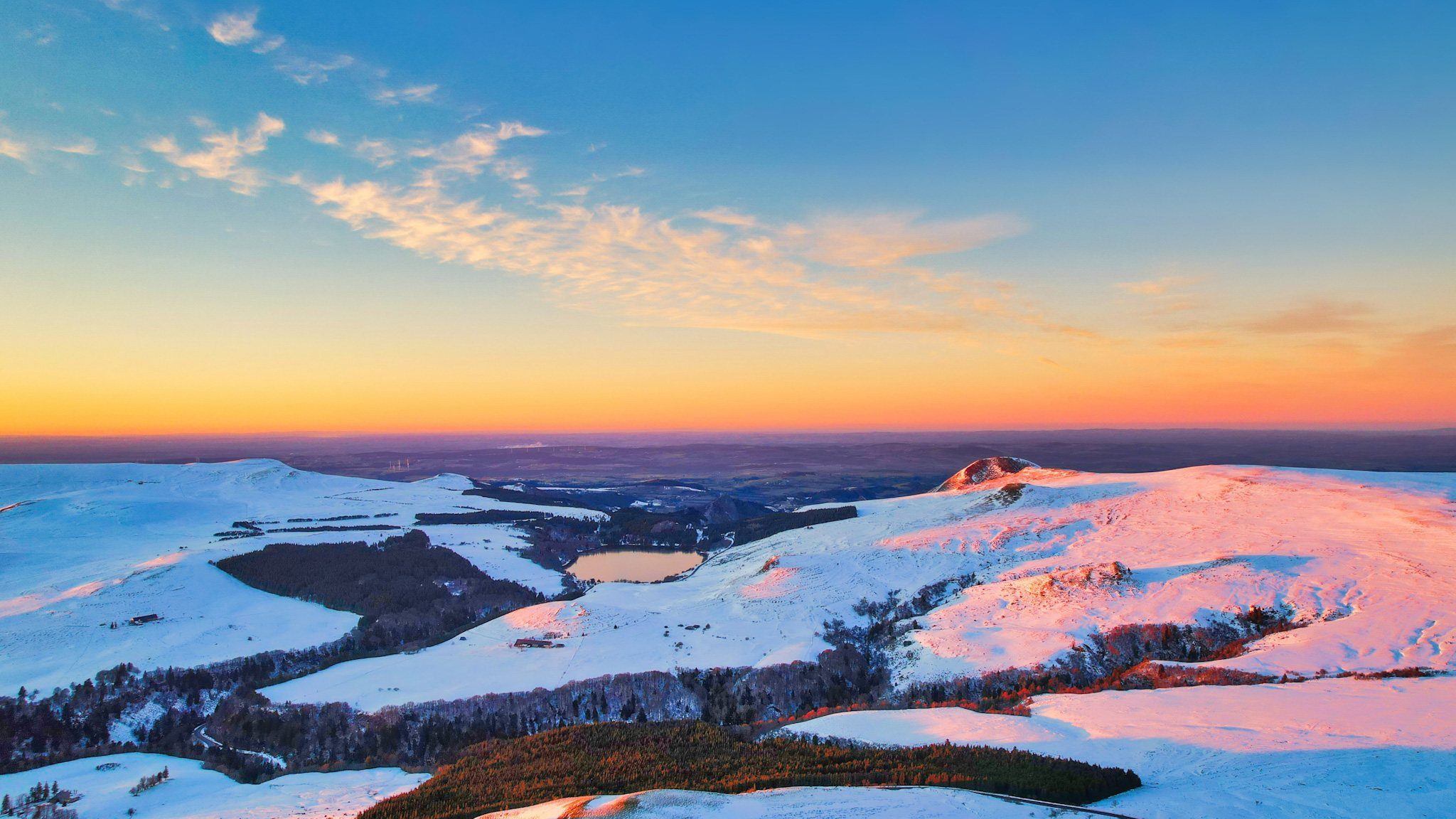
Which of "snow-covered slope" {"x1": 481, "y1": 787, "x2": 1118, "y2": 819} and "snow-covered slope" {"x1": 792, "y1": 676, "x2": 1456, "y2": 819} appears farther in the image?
"snow-covered slope" {"x1": 792, "y1": 676, "x2": 1456, "y2": 819}

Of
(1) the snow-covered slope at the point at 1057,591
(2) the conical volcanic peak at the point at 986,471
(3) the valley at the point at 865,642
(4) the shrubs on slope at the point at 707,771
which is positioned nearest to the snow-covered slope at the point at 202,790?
(3) the valley at the point at 865,642

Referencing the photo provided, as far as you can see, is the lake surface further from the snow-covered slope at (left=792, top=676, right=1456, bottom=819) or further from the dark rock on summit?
the snow-covered slope at (left=792, top=676, right=1456, bottom=819)

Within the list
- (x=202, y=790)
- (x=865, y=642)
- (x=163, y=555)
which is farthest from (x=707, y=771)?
(x=163, y=555)

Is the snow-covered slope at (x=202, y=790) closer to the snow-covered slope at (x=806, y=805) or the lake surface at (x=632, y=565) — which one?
the snow-covered slope at (x=806, y=805)

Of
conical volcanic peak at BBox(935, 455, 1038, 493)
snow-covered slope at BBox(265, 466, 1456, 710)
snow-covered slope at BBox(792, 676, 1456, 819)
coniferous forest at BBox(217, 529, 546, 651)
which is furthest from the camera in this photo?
conical volcanic peak at BBox(935, 455, 1038, 493)

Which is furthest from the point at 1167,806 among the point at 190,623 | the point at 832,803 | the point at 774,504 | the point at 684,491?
the point at 684,491

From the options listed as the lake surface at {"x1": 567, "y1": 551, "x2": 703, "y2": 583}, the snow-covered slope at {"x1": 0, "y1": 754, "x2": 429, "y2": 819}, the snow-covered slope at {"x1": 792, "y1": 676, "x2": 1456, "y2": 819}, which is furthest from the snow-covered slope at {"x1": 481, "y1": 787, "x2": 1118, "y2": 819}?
the lake surface at {"x1": 567, "y1": 551, "x2": 703, "y2": 583}

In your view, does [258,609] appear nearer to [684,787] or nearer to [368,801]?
[368,801]
